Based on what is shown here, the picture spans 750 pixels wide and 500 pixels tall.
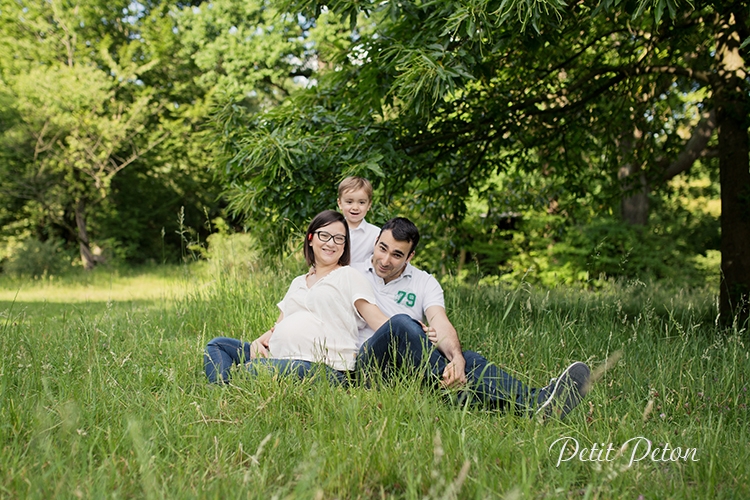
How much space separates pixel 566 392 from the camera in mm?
2994

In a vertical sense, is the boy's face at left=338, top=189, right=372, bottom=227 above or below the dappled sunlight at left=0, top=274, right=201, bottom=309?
above

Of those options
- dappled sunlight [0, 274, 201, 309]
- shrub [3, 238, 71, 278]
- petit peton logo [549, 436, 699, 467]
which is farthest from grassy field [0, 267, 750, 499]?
shrub [3, 238, 71, 278]

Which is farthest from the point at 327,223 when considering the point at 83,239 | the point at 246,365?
the point at 83,239

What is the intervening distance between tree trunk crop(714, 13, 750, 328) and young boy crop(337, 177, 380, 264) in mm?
3771

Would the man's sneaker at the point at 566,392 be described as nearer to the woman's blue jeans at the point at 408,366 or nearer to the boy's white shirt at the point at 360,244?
the woman's blue jeans at the point at 408,366

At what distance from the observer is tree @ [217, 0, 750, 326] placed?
15.0 ft

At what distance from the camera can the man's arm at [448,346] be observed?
123 inches

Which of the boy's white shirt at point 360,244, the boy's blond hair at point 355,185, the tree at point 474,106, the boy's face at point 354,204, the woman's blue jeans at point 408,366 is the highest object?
the tree at point 474,106

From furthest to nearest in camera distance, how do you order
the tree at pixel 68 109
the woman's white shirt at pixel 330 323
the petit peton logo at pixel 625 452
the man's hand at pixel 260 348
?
1. the tree at pixel 68 109
2. the man's hand at pixel 260 348
3. the woman's white shirt at pixel 330 323
4. the petit peton logo at pixel 625 452

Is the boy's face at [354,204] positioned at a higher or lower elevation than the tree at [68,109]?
lower

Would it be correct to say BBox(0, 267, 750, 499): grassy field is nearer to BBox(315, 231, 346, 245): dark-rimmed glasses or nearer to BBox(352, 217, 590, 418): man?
BBox(352, 217, 590, 418): man

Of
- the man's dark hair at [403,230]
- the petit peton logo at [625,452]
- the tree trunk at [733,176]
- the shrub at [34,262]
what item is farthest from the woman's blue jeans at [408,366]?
the shrub at [34,262]

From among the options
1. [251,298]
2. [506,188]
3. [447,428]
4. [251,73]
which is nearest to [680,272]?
[506,188]

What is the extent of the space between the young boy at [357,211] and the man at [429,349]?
660 millimetres
